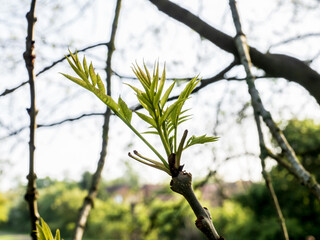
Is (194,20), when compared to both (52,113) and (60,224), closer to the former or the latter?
(52,113)

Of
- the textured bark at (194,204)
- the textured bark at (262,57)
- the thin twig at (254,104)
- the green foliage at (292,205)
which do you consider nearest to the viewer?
the textured bark at (194,204)

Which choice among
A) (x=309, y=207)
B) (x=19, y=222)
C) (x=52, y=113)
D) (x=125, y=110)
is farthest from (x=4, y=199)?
(x=125, y=110)

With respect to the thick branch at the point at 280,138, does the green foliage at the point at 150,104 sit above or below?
below

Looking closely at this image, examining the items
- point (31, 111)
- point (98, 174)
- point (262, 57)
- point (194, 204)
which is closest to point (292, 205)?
point (262, 57)

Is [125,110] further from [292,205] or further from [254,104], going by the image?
[292,205]

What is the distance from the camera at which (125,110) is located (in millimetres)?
597

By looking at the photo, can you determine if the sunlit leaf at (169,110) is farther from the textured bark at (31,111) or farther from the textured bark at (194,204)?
the textured bark at (31,111)

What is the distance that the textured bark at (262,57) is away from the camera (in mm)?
2297

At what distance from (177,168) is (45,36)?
2.83m

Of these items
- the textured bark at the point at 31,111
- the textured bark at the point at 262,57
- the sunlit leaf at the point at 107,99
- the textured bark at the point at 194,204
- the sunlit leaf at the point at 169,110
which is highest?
the textured bark at the point at 262,57

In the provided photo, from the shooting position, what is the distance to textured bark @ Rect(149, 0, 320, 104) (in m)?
2.30

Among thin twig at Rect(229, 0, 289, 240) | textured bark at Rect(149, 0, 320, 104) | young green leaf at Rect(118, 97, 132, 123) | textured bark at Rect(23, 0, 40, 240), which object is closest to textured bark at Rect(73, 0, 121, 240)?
textured bark at Rect(23, 0, 40, 240)

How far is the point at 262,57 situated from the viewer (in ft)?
8.25

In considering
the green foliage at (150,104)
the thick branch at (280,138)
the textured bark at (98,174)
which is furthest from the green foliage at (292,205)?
the green foliage at (150,104)
